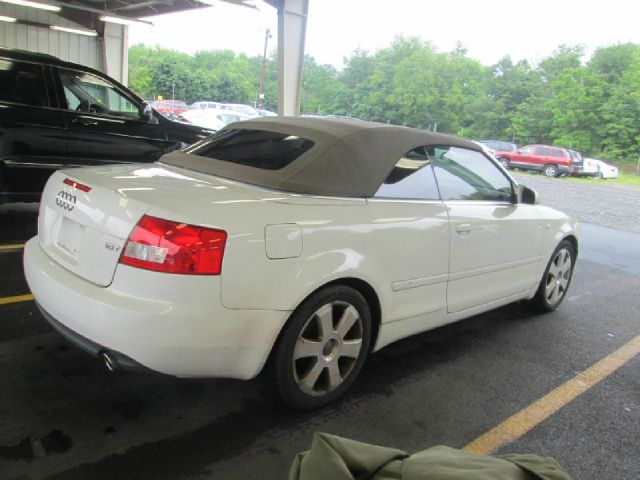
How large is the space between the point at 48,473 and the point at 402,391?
187 centimetres

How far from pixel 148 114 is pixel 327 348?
16.6ft

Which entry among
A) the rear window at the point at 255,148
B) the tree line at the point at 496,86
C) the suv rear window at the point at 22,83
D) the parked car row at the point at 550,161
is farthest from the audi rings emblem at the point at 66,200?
the parked car row at the point at 550,161

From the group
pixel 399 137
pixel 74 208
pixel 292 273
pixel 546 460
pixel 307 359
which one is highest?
pixel 399 137

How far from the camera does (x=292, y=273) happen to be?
2463mm

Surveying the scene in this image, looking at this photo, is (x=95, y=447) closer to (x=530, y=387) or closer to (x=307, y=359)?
(x=307, y=359)

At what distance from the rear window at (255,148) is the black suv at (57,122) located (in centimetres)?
314

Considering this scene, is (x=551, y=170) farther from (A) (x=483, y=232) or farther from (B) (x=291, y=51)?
(A) (x=483, y=232)

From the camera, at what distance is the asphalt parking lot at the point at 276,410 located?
2336 mm

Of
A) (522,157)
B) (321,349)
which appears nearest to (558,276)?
(321,349)

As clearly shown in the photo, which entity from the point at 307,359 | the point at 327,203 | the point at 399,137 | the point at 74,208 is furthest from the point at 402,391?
the point at 74,208

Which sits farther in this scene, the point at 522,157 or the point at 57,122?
the point at 522,157

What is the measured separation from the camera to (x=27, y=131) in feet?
18.8

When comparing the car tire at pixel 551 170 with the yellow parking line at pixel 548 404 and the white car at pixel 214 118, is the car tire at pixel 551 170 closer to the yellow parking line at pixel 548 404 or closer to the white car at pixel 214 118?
the white car at pixel 214 118

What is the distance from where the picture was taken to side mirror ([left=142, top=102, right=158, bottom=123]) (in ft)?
22.2
